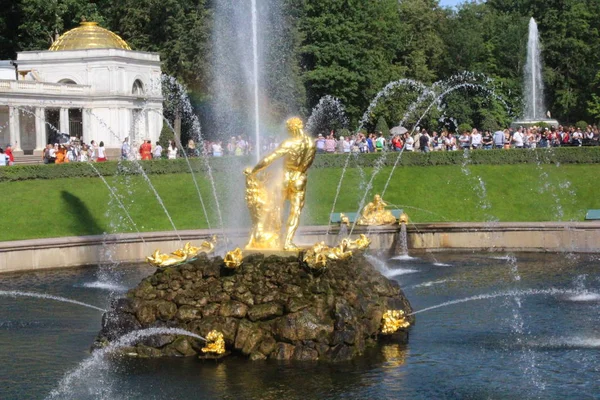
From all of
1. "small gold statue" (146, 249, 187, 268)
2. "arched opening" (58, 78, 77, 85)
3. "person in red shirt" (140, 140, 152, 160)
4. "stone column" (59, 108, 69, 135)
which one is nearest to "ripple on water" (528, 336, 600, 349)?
"small gold statue" (146, 249, 187, 268)

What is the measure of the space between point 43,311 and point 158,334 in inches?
174

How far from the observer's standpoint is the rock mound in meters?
16.4

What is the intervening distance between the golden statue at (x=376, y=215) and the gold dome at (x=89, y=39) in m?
36.0

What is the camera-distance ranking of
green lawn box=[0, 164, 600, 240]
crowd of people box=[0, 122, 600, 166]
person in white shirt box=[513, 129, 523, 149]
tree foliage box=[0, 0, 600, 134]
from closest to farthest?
green lawn box=[0, 164, 600, 240], person in white shirt box=[513, 129, 523, 149], crowd of people box=[0, 122, 600, 166], tree foliage box=[0, 0, 600, 134]

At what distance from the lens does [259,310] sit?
16.6 meters

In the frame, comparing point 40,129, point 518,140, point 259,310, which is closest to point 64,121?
point 40,129

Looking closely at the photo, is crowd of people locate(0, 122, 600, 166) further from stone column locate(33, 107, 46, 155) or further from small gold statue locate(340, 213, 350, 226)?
stone column locate(33, 107, 46, 155)

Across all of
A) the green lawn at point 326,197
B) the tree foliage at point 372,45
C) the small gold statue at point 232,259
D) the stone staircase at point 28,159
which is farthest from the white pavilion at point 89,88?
the small gold statue at point 232,259

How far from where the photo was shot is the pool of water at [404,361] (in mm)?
14664

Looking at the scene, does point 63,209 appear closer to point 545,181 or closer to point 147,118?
point 545,181

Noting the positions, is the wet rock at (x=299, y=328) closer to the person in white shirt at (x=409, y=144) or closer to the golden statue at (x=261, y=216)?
the golden statue at (x=261, y=216)

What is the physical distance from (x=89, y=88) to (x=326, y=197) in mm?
31878

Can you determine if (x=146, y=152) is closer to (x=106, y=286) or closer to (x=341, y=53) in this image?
(x=106, y=286)

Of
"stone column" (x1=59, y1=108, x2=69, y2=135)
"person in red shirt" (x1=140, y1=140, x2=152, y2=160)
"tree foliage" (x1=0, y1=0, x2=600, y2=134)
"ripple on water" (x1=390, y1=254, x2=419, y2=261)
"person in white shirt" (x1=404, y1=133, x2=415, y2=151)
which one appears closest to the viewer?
"ripple on water" (x1=390, y1=254, x2=419, y2=261)
